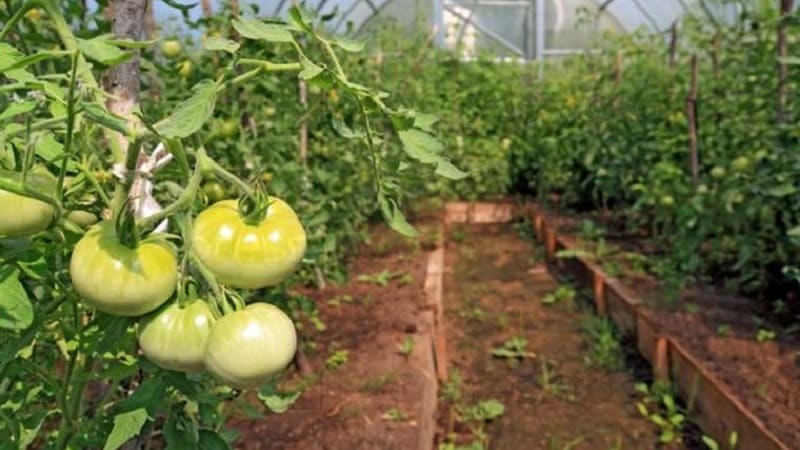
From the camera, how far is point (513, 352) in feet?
12.1

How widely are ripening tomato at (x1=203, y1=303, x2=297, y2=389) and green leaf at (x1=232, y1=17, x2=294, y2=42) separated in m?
0.26

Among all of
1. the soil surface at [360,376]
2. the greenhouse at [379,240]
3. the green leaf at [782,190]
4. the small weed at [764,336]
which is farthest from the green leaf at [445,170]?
the small weed at [764,336]

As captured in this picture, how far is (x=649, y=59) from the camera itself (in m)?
5.56

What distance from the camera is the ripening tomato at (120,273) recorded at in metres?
0.69

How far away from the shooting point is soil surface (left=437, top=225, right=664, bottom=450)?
2863 mm

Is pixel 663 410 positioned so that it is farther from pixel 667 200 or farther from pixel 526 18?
pixel 526 18

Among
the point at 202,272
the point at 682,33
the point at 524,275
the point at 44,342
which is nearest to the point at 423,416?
the point at 44,342

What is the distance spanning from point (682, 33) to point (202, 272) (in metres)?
4.93

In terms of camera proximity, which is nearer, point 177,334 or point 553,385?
point 177,334

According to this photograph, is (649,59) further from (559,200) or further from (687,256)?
(687,256)

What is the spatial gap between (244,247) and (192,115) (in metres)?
0.13

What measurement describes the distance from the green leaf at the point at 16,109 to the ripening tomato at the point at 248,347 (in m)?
0.30

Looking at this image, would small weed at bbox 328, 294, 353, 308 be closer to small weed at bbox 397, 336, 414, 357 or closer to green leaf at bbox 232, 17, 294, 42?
small weed at bbox 397, 336, 414, 357

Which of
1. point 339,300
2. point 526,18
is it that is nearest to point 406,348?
point 339,300
